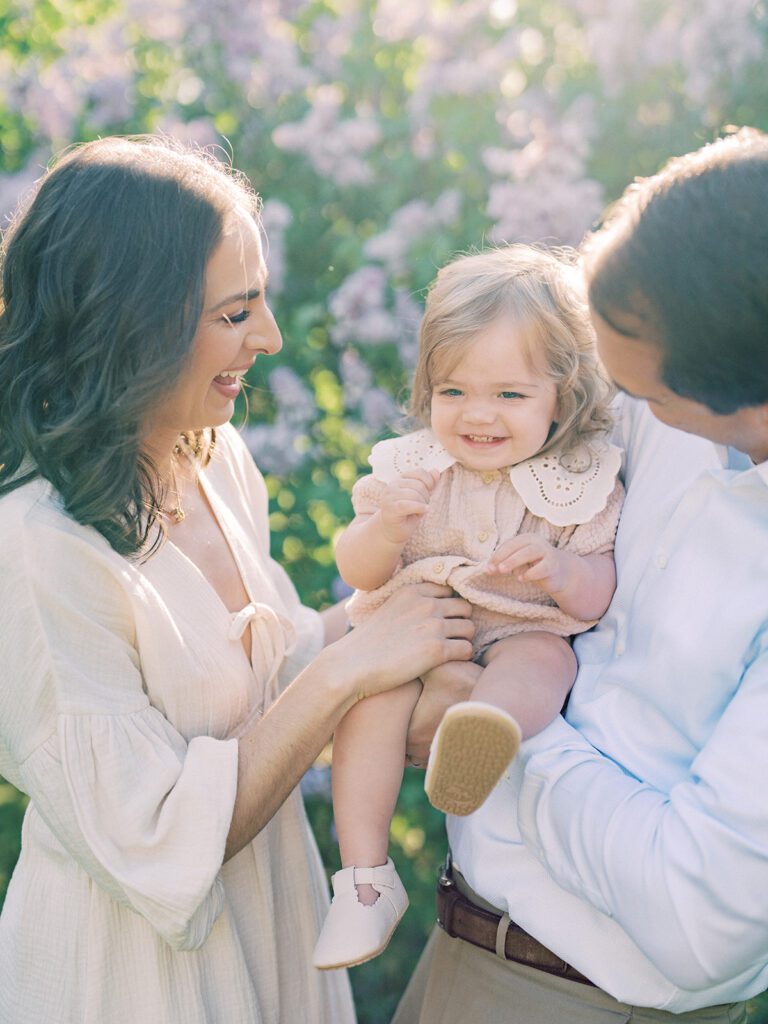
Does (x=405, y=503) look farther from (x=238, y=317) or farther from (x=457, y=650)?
(x=238, y=317)

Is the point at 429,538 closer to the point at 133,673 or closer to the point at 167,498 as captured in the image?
the point at 167,498

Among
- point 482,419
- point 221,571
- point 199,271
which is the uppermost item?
point 199,271

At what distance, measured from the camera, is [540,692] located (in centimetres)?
212

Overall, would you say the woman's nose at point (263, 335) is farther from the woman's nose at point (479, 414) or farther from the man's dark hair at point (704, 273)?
the man's dark hair at point (704, 273)

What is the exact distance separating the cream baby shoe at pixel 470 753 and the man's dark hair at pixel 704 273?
614 millimetres

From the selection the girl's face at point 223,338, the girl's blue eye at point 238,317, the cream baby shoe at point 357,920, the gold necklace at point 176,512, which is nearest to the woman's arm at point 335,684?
the cream baby shoe at point 357,920

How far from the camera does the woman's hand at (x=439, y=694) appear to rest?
7.54ft

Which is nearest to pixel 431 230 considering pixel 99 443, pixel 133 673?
pixel 99 443

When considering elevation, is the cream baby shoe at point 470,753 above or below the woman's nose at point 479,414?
below

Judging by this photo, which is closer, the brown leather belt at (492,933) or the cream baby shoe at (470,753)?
the cream baby shoe at (470,753)

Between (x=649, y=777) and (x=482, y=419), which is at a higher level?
(x=482, y=419)

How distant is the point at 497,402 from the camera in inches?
92.6

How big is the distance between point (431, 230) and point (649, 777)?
239cm

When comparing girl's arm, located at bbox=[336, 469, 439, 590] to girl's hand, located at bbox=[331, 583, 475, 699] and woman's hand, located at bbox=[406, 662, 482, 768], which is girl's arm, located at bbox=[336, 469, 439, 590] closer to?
girl's hand, located at bbox=[331, 583, 475, 699]
